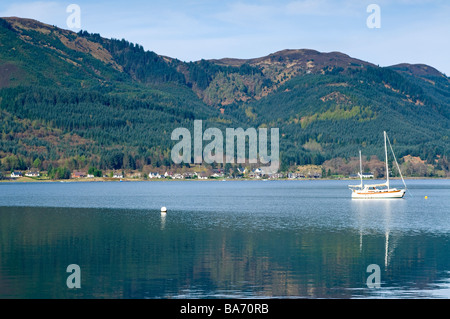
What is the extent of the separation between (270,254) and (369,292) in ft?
58.6

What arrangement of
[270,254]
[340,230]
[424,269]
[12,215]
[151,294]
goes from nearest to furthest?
[151,294], [424,269], [270,254], [340,230], [12,215]

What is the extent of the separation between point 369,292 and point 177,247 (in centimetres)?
2700

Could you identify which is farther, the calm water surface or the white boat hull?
the white boat hull

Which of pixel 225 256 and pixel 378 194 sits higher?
pixel 378 194

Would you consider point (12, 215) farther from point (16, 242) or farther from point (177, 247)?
point (177, 247)

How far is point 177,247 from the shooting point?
6562 centimetres

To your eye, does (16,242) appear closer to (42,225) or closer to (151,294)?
(42,225)

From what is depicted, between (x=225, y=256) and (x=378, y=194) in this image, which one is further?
(x=378, y=194)

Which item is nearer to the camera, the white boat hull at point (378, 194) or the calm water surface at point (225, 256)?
the calm water surface at point (225, 256)

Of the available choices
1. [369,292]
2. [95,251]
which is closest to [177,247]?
[95,251]

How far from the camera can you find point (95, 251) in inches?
2445
